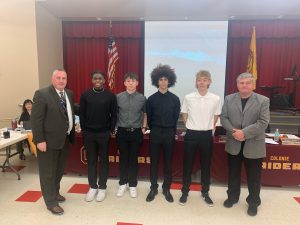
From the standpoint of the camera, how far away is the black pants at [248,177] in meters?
2.60

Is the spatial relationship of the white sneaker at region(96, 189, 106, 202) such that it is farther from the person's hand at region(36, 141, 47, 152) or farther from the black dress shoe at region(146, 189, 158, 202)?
the person's hand at region(36, 141, 47, 152)

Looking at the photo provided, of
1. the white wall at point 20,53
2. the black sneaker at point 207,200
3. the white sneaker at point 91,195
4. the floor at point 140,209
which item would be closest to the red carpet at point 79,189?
the floor at point 140,209

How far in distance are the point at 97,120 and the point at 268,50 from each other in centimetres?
529

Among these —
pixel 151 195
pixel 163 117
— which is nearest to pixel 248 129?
pixel 163 117

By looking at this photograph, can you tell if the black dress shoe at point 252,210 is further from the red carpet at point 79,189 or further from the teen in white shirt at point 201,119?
the red carpet at point 79,189

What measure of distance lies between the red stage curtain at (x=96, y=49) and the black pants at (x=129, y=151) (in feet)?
12.9

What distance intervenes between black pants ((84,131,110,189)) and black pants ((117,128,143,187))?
17 centimetres

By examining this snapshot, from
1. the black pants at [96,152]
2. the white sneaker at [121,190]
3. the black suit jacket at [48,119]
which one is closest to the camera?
the black suit jacket at [48,119]

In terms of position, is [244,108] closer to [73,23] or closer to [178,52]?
[178,52]

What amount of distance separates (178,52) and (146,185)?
160 inches

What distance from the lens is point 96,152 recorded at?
2900 mm

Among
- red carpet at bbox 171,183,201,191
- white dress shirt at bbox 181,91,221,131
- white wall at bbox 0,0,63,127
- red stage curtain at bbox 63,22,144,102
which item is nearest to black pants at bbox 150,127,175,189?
white dress shirt at bbox 181,91,221,131

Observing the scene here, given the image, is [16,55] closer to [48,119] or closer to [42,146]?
[48,119]

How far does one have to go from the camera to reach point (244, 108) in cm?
255
